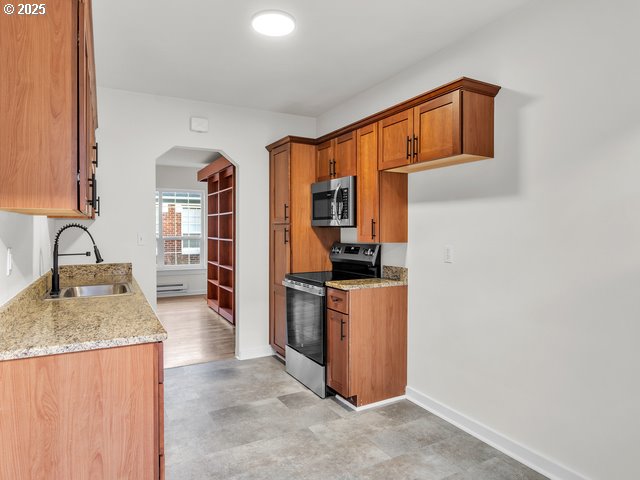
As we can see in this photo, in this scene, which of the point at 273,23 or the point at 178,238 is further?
the point at 178,238

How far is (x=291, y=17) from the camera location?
97.4 inches

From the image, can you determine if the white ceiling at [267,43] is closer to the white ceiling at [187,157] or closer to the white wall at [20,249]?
the white wall at [20,249]

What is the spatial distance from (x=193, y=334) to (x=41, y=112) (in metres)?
4.15

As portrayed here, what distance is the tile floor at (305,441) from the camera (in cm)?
224

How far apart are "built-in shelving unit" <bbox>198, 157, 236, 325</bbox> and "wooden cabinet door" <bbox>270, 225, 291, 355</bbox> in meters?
1.67

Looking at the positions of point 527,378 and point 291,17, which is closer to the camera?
point 527,378

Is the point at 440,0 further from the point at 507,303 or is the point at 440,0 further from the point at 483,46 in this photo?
the point at 507,303

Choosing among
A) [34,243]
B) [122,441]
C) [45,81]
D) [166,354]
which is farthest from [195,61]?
[166,354]

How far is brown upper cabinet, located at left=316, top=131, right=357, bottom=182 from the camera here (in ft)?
11.2

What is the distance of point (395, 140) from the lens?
2.87 metres

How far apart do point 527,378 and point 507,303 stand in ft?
1.41

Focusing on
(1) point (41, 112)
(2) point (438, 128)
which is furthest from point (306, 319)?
(1) point (41, 112)

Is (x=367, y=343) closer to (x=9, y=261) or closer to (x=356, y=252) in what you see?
(x=356, y=252)

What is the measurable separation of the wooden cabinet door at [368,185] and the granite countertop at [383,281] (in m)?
0.34
